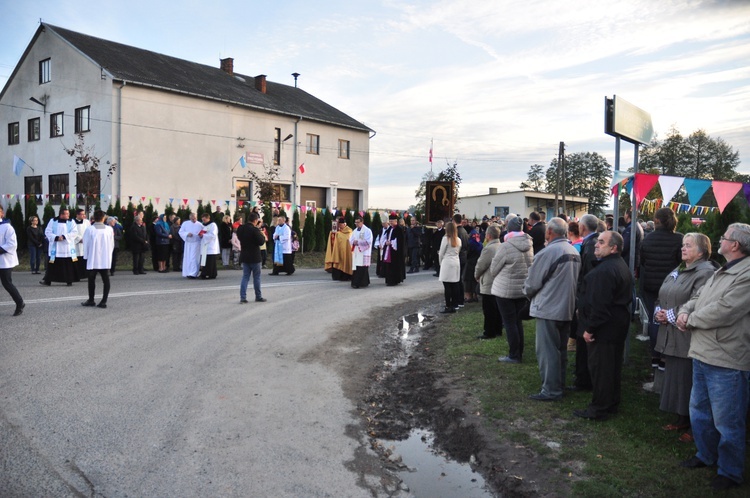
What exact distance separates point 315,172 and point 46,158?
1563cm

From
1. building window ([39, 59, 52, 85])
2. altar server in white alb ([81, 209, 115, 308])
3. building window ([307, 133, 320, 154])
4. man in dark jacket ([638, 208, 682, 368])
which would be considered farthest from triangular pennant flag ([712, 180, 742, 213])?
building window ([39, 59, 52, 85])

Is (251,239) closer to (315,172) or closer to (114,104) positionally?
(114,104)

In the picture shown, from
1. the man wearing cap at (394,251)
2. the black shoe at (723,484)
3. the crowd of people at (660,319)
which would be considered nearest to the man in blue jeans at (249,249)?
the man wearing cap at (394,251)

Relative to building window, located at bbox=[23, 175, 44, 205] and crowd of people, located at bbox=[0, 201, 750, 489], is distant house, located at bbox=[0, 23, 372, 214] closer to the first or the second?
building window, located at bbox=[23, 175, 44, 205]

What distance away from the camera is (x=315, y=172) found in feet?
127

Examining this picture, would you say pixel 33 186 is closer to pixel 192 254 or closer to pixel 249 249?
pixel 192 254

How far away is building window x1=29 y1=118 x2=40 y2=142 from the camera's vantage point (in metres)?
34.1

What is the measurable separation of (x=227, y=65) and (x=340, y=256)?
2738cm

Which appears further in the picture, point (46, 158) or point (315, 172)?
point (315, 172)

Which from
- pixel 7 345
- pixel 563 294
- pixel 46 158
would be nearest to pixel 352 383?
pixel 563 294

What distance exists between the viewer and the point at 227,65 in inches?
1582

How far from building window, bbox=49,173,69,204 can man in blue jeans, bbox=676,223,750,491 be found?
32.9 m

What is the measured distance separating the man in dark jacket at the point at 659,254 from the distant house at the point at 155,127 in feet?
85.6

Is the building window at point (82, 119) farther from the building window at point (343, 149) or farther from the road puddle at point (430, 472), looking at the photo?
the road puddle at point (430, 472)
